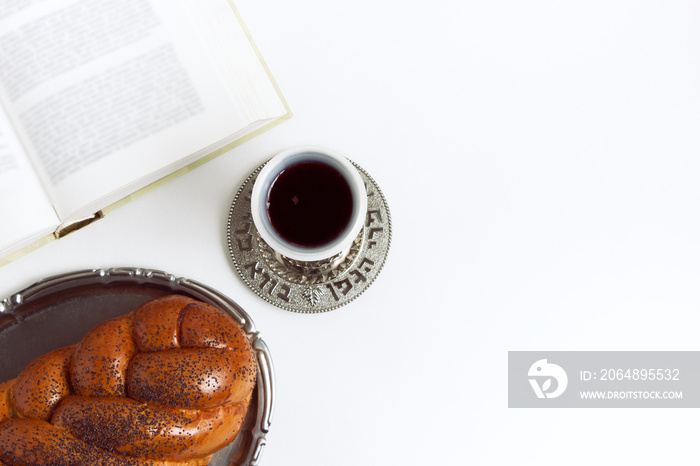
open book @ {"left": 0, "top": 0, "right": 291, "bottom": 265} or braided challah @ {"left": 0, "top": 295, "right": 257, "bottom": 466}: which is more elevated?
open book @ {"left": 0, "top": 0, "right": 291, "bottom": 265}

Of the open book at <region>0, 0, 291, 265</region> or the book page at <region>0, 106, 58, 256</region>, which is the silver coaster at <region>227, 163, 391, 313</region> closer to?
the open book at <region>0, 0, 291, 265</region>

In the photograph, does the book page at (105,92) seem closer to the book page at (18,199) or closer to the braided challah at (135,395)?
the book page at (18,199)

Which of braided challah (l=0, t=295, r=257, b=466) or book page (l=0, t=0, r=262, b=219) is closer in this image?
Answer: braided challah (l=0, t=295, r=257, b=466)

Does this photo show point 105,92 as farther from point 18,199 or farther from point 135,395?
point 135,395

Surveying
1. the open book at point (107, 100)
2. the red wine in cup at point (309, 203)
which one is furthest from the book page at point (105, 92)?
the red wine in cup at point (309, 203)

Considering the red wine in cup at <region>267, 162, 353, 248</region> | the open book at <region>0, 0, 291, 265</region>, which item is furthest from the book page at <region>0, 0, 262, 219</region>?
the red wine in cup at <region>267, 162, 353, 248</region>
